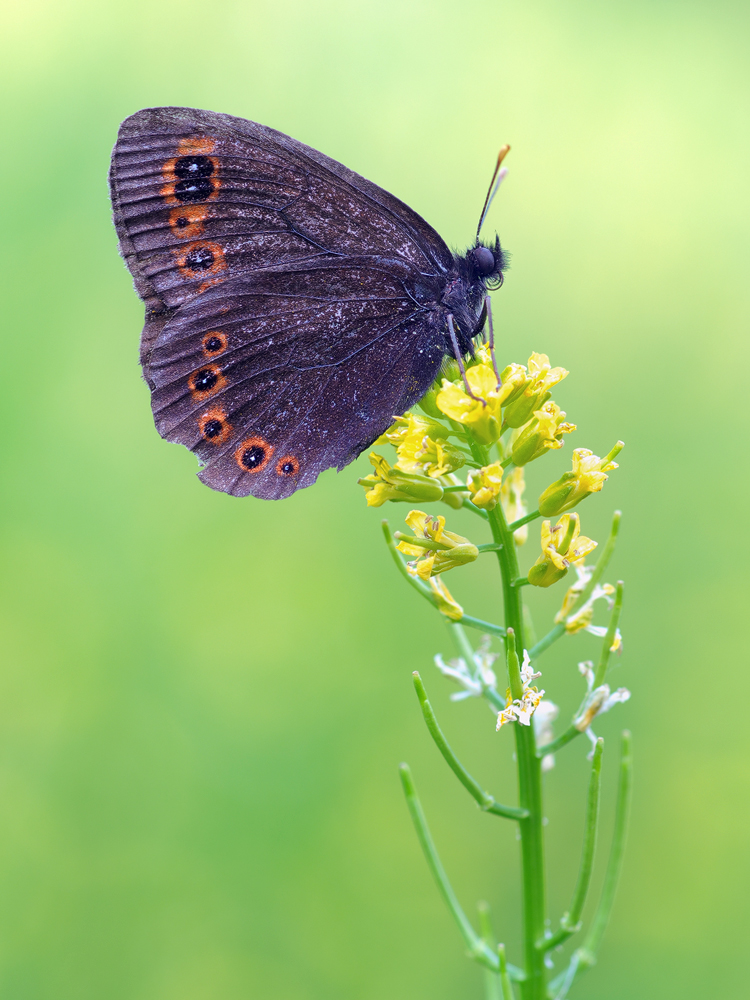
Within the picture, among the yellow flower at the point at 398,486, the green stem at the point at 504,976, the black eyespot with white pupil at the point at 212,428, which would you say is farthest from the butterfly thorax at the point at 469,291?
the green stem at the point at 504,976

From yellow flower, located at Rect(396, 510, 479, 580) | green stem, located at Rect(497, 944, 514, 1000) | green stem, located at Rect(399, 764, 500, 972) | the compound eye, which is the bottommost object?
green stem, located at Rect(497, 944, 514, 1000)

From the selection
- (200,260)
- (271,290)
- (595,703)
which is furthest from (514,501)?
(200,260)

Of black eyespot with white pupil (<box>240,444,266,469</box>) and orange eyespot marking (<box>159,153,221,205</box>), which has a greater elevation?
orange eyespot marking (<box>159,153,221,205</box>)

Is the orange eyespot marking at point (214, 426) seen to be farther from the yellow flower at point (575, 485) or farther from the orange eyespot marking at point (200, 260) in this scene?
the yellow flower at point (575, 485)

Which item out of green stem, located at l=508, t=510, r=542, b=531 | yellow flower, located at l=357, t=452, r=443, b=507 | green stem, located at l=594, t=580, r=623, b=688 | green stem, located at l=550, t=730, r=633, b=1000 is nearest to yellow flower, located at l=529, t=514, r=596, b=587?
green stem, located at l=508, t=510, r=542, b=531

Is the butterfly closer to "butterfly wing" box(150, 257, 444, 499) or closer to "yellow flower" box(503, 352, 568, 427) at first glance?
"butterfly wing" box(150, 257, 444, 499)

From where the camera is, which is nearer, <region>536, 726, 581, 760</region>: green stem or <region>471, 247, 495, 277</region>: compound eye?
<region>536, 726, 581, 760</region>: green stem
